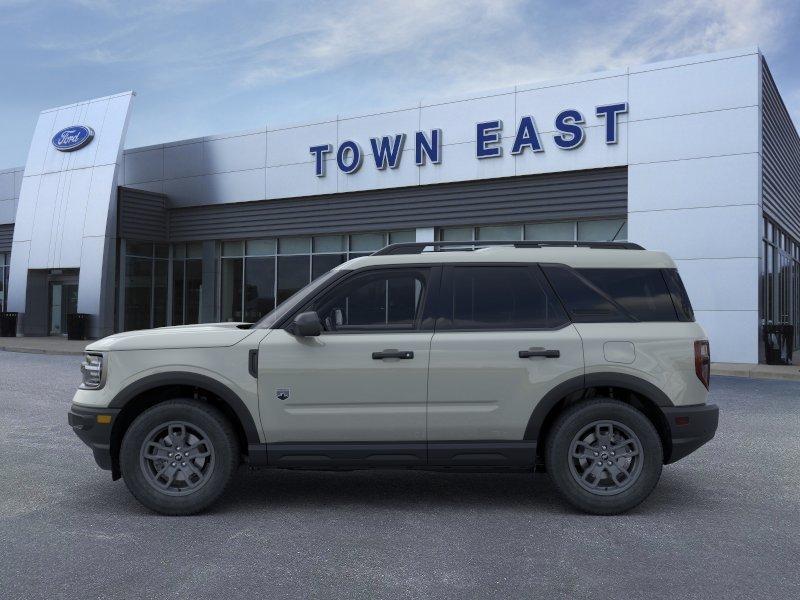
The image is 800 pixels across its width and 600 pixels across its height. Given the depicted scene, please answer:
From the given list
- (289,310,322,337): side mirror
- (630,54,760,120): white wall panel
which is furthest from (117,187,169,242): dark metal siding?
(289,310,322,337): side mirror

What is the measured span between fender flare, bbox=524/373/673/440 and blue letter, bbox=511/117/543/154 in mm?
15386

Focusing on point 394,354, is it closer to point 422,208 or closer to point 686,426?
point 686,426

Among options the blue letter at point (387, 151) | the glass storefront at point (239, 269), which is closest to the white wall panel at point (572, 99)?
the glass storefront at point (239, 269)

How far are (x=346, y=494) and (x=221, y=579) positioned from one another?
6.42ft

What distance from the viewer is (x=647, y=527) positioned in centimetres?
514

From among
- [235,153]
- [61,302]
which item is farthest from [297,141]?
[61,302]

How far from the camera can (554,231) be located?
808 inches

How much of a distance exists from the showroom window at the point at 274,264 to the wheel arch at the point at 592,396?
58.0ft

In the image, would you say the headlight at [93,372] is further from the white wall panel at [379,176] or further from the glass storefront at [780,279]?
the white wall panel at [379,176]

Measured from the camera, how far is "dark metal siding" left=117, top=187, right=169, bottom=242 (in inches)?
1025

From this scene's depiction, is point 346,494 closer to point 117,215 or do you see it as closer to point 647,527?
point 647,527

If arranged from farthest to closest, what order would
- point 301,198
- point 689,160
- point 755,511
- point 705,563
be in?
point 301,198, point 689,160, point 755,511, point 705,563

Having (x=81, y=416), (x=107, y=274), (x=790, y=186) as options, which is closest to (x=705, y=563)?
(x=81, y=416)

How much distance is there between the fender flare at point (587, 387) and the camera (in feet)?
17.7
